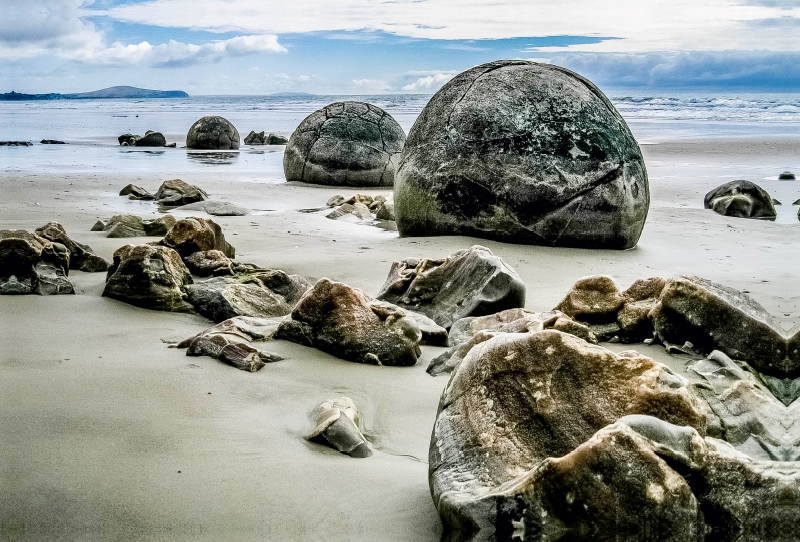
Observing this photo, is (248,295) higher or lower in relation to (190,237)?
lower

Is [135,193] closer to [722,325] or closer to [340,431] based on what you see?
[722,325]

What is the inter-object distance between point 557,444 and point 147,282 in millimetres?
3007

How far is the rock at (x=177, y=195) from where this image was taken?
33.4ft

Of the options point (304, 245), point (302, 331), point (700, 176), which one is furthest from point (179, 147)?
point (302, 331)

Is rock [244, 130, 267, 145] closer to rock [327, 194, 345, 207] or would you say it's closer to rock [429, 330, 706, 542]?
rock [327, 194, 345, 207]

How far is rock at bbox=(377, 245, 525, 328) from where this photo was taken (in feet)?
15.0

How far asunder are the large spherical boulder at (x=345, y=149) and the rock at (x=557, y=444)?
11282 millimetres

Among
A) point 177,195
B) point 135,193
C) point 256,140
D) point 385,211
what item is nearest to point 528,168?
point 385,211

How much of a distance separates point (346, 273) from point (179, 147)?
18.5 meters

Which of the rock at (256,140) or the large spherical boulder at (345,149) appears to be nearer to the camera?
the large spherical boulder at (345,149)

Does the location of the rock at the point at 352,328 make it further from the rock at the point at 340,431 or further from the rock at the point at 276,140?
the rock at the point at 276,140

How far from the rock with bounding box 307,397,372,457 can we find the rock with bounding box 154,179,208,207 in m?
7.65

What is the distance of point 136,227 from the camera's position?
23.9ft

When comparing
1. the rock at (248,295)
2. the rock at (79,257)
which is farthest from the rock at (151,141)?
the rock at (248,295)
